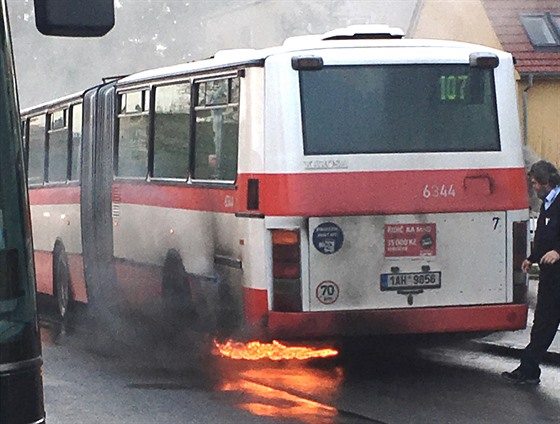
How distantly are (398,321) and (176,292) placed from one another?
270 cm

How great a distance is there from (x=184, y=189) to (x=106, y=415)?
11.3ft

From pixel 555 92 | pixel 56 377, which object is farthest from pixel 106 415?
pixel 555 92

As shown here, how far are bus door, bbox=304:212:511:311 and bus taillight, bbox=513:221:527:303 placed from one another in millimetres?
112

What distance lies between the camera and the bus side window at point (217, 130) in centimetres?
1199

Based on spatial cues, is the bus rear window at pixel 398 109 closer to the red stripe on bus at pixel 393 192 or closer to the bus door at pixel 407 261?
the red stripe on bus at pixel 393 192

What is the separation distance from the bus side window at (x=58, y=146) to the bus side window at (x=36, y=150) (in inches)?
17.2

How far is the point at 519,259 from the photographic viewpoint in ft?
38.9

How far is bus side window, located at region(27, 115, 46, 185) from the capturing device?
19.5 meters

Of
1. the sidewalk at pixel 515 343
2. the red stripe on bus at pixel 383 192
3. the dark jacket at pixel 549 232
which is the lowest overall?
the sidewalk at pixel 515 343

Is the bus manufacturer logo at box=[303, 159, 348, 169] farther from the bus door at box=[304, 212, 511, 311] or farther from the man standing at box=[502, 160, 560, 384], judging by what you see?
the man standing at box=[502, 160, 560, 384]

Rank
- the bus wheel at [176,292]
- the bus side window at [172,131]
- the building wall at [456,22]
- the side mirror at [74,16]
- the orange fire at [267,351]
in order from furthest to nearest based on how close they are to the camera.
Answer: the building wall at [456,22], the bus side window at [172,131], the bus wheel at [176,292], the orange fire at [267,351], the side mirror at [74,16]

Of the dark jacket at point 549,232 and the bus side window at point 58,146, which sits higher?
the bus side window at point 58,146

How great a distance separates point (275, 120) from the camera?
11320mm

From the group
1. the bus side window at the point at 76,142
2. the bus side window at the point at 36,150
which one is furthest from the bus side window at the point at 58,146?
the bus side window at the point at 36,150
